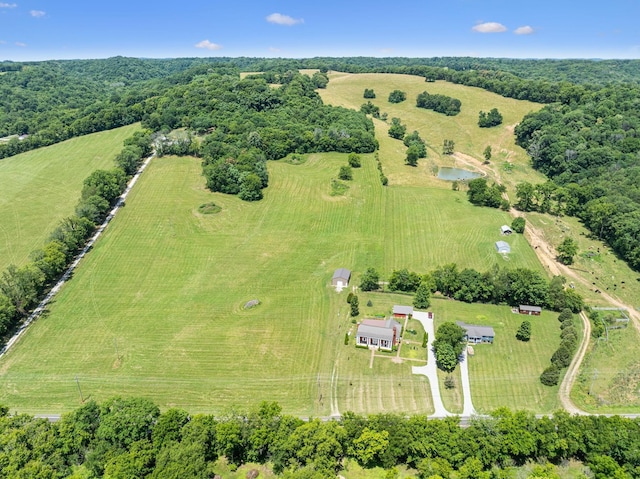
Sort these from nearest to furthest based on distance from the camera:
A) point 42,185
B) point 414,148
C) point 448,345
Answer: point 448,345
point 42,185
point 414,148

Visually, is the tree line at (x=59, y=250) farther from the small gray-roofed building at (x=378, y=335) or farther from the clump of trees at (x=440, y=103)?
the clump of trees at (x=440, y=103)

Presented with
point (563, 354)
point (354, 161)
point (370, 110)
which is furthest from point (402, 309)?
point (370, 110)

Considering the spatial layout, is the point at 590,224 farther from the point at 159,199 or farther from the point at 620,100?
the point at 159,199

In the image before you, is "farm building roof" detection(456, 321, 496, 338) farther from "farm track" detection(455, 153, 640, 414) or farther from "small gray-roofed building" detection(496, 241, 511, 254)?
"small gray-roofed building" detection(496, 241, 511, 254)

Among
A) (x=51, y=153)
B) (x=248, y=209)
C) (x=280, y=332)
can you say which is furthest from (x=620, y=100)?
(x=51, y=153)

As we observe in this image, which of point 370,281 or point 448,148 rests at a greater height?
point 448,148

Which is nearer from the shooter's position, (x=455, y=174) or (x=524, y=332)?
(x=524, y=332)

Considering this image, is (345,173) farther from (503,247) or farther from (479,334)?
(479,334)
